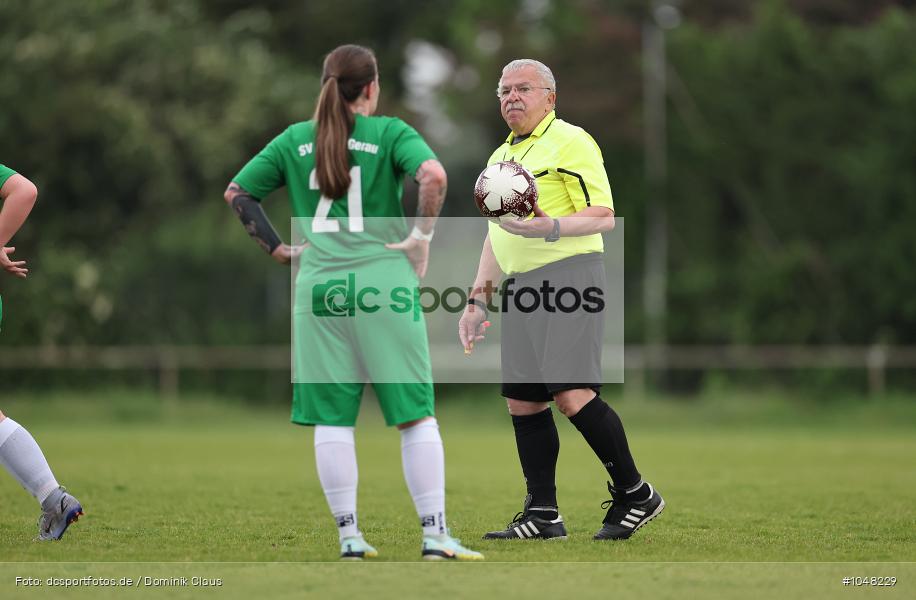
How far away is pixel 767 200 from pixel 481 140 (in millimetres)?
19627

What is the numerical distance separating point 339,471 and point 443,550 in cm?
57

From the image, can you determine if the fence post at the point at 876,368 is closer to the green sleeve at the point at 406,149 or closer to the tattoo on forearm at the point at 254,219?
the green sleeve at the point at 406,149

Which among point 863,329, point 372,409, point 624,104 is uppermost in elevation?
point 624,104

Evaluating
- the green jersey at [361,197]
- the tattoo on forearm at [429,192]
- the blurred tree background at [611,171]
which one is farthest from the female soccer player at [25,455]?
the blurred tree background at [611,171]

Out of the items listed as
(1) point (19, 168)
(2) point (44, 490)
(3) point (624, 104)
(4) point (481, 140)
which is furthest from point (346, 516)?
(4) point (481, 140)

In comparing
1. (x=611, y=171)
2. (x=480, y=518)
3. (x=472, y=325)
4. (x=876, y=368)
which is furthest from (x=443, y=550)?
(x=611, y=171)

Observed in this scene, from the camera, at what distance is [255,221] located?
5938mm

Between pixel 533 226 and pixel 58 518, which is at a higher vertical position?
pixel 533 226

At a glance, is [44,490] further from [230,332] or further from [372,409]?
[230,332]

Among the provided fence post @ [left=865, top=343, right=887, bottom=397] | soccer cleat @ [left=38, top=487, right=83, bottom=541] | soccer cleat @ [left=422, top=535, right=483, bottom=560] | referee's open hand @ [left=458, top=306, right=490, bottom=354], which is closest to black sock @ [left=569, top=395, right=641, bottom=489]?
referee's open hand @ [left=458, top=306, right=490, bottom=354]

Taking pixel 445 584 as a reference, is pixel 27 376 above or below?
below

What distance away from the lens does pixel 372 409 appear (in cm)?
2222

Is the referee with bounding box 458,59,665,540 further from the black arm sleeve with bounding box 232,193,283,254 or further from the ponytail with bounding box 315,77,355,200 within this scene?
the black arm sleeve with bounding box 232,193,283,254

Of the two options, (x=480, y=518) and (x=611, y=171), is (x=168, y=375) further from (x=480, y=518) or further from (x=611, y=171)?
(x=480, y=518)
